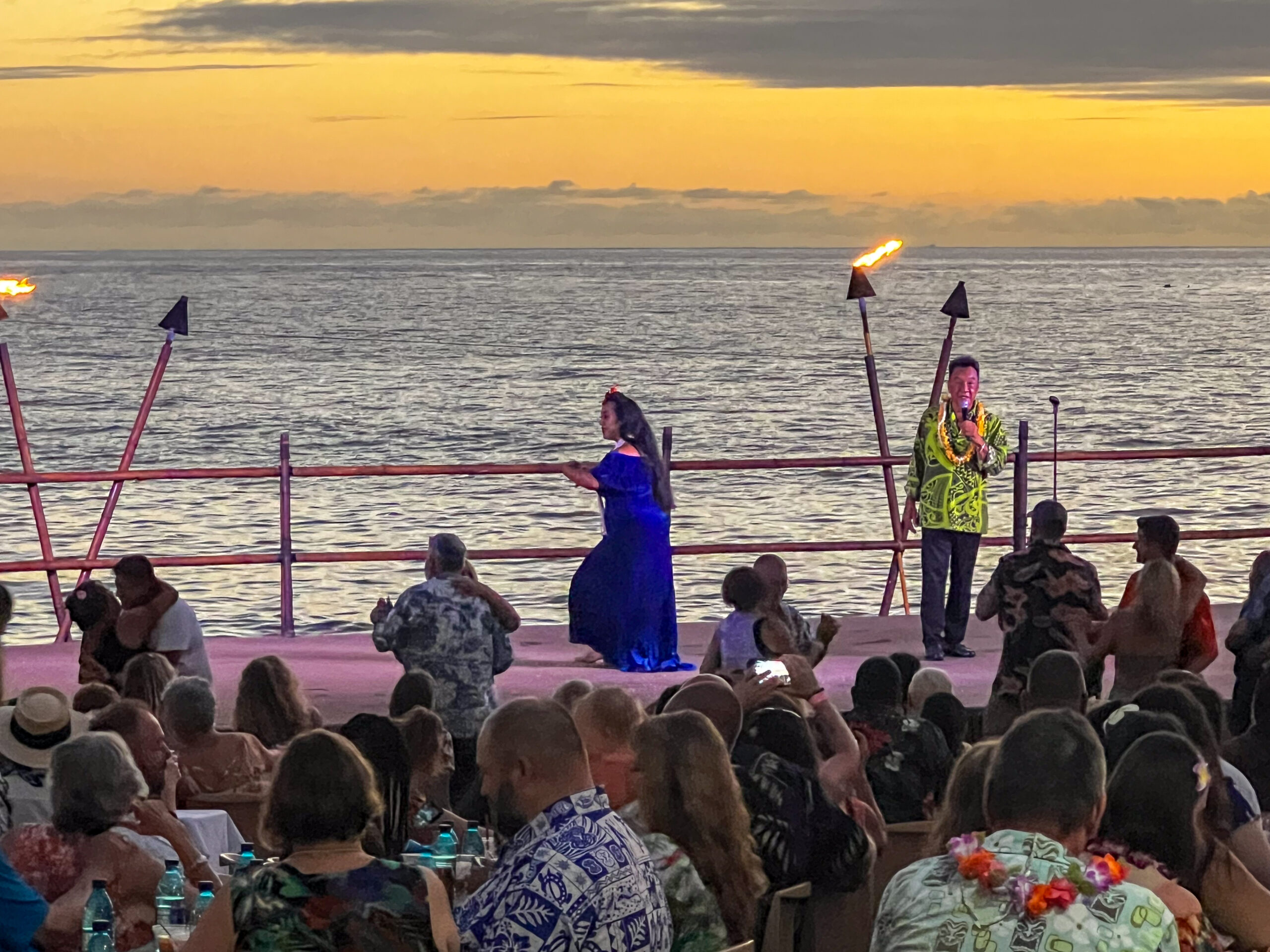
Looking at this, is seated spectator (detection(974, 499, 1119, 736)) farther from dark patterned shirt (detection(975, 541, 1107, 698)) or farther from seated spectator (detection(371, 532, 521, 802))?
seated spectator (detection(371, 532, 521, 802))

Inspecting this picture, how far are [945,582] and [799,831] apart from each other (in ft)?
18.4

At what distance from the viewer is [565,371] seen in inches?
2955

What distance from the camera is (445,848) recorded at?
18.2 ft

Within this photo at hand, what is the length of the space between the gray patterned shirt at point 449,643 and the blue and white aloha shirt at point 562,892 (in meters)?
3.52

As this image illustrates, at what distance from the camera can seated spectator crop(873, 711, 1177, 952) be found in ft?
11.9

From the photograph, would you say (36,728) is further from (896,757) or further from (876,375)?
(876,375)

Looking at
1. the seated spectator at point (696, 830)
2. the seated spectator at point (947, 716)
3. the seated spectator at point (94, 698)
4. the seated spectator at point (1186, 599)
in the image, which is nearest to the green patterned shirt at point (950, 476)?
the seated spectator at point (1186, 599)

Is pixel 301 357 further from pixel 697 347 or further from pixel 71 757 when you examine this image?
pixel 71 757

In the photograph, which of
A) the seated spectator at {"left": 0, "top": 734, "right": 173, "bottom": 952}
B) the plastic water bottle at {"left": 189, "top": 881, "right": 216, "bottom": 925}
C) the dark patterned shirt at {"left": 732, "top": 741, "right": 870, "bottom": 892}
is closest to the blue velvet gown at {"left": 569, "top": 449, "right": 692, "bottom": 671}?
the dark patterned shirt at {"left": 732, "top": 741, "right": 870, "bottom": 892}

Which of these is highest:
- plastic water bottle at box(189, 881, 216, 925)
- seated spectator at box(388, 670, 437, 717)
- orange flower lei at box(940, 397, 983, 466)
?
orange flower lei at box(940, 397, 983, 466)

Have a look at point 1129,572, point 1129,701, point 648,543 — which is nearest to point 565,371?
point 1129,572

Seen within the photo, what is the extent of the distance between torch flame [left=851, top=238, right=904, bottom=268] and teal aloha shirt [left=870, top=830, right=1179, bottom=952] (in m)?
8.56

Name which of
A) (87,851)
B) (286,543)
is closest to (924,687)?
(87,851)

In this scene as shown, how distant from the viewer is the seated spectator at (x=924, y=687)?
22.3 ft
